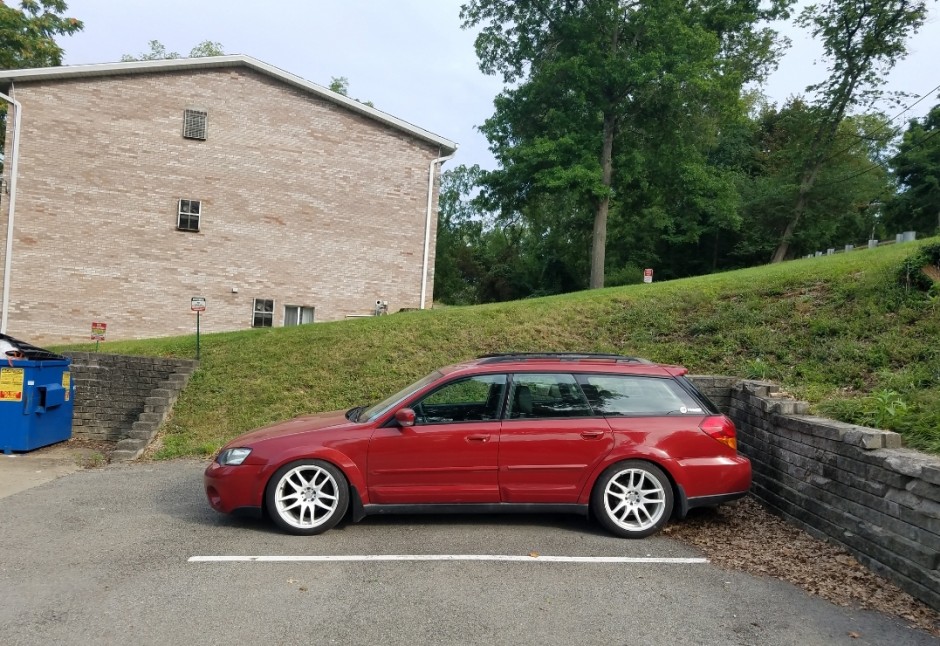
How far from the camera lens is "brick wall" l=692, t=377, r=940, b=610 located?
3947 millimetres

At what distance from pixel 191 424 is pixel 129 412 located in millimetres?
1735

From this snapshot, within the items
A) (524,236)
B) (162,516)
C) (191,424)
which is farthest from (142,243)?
(524,236)

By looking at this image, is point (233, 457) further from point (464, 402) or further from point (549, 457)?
point (549, 457)

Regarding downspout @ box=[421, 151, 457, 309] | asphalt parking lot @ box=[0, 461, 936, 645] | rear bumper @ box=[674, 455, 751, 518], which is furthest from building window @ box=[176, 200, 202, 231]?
rear bumper @ box=[674, 455, 751, 518]

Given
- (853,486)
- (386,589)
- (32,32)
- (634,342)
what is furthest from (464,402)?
(32,32)

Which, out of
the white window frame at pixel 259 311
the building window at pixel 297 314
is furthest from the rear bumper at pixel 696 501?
the white window frame at pixel 259 311

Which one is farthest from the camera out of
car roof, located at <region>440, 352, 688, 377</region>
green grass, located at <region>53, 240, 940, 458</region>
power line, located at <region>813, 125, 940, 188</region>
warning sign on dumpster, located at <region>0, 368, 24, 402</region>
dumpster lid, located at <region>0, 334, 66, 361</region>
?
power line, located at <region>813, 125, 940, 188</region>

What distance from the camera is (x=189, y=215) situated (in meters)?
18.8

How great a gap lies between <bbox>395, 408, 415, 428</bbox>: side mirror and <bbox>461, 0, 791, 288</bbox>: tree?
760 inches

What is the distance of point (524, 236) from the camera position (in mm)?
52969

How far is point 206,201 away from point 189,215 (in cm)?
62

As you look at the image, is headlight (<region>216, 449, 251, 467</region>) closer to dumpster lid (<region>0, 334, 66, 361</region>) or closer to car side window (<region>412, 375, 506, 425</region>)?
car side window (<region>412, 375, 506, 425</region>)

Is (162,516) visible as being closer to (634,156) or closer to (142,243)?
(142,243)

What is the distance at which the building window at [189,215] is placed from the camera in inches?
738
